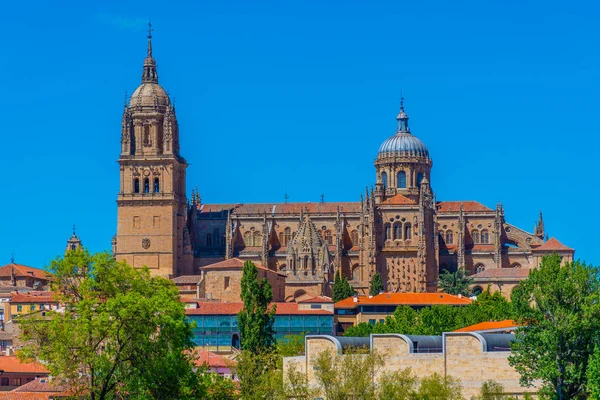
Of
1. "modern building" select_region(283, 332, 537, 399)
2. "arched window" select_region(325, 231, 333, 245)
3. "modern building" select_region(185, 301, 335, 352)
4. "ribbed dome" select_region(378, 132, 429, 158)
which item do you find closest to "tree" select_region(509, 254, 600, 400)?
"modern building" select_region(283, 332, 537, 399)

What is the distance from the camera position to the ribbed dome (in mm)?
150375

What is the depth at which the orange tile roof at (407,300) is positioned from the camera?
113 metres

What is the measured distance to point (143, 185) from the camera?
136250 millimetres

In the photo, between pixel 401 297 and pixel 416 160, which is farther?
pixel 416 160

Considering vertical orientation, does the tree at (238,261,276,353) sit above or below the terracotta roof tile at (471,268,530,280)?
below

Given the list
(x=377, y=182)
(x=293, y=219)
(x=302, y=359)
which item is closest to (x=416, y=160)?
(x=377, y=182)

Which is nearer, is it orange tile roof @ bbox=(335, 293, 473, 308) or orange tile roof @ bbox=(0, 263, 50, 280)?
orange tile roof @ bbox=(335, 293, 473, 308)

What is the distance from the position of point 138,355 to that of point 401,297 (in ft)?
204

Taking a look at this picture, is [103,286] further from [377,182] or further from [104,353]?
[377,182]

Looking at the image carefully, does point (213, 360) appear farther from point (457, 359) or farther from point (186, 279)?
point (186, 279)

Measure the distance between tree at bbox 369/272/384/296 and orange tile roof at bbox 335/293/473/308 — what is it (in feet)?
31.3

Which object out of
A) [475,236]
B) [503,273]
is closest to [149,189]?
[475,236]

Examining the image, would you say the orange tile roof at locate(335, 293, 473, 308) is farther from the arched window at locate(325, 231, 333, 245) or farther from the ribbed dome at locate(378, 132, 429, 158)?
the ribbed dome at locate(378, 132, 429, 158)

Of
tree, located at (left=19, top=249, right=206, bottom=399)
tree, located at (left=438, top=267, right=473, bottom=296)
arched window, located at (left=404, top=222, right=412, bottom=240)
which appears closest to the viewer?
tree, located at (left=19, top=249, right=206, bottom=399)
